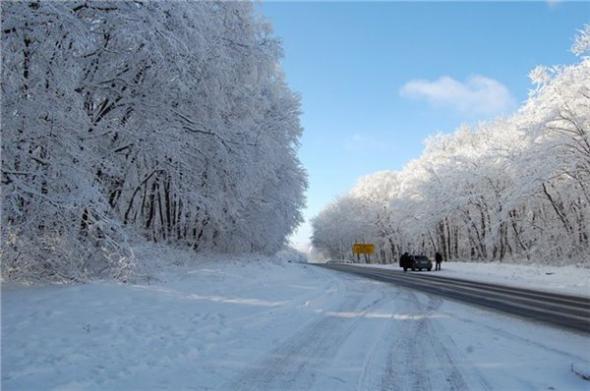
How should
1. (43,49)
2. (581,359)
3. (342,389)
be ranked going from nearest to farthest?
(342,389) → (581,359) → (43,49)

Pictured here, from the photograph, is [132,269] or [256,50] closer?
[132,269]

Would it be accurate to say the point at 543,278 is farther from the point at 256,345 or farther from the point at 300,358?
the point at 300,358

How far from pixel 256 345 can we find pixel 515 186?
31.6m

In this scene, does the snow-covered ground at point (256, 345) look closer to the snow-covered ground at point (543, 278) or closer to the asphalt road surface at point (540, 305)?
the asphalt road surface at point (540, 305)

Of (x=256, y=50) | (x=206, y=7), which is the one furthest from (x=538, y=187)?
(x=206, y=7)

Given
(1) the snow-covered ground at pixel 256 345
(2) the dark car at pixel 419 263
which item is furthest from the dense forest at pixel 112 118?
(2) the dark car at pixel 419 263

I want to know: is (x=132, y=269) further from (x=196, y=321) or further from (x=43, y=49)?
(x=43, y=49)

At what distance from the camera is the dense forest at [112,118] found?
8.20 meters

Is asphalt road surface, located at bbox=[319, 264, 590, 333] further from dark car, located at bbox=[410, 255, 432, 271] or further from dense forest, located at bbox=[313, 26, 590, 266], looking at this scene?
dark car, located at bbox=[410, 255, 432, 271]

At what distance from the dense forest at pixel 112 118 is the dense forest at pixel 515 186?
21.6 m

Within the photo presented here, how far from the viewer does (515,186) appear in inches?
1345

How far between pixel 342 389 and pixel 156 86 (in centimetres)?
924

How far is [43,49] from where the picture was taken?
7.89m

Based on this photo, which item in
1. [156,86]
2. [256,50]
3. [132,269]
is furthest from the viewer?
[256,50]
